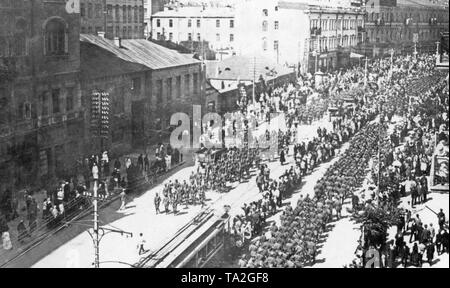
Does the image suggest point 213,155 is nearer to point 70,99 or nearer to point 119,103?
point 119,103

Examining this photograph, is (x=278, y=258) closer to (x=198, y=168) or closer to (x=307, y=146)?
(x=198, y=168)

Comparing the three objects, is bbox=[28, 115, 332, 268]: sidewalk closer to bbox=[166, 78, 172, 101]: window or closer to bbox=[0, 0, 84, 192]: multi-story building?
bbox=[0, 0, 84, 192]: multi-story building

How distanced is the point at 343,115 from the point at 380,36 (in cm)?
686

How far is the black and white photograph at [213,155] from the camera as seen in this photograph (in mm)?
22188

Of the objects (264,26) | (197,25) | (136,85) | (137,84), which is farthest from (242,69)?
(136,85)

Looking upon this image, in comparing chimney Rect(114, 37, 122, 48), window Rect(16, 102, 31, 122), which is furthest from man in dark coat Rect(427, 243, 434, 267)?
chimney Rect(114, 37, 122, 48)

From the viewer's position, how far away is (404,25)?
38.4 m

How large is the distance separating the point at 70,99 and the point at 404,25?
20403 mm

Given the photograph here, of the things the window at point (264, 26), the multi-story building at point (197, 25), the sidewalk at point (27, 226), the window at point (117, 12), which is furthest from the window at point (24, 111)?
the multi-story building at point (197, 25)

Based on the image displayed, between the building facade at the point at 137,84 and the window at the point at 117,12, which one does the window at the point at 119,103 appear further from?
the window at the point at 117,12

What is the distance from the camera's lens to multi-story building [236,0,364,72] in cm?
5819

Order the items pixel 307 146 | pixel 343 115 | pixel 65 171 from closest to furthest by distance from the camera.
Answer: pixel 65 171, pixel 307 146, pixel 343 115
